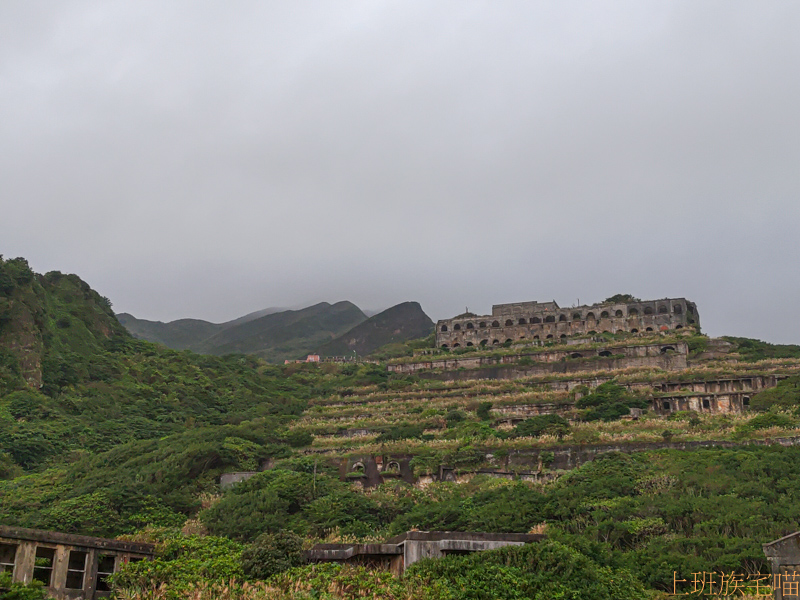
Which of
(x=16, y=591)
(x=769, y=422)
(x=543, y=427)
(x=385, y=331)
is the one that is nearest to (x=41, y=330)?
(x=543, y=427)

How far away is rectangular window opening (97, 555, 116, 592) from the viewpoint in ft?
57.5

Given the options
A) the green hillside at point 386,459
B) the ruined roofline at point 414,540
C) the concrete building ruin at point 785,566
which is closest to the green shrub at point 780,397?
the green hillside at point 386,459

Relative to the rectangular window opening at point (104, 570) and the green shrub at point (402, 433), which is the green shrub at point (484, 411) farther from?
the rectangular window opening at point (104, 570)

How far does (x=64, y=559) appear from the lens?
16.7m

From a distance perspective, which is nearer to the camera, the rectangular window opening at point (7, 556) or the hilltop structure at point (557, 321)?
the rectangular window opening at point (7, 556)

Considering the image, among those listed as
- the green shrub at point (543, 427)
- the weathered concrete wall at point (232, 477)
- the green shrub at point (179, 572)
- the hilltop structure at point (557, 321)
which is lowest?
the green shrub at point (179, 572)

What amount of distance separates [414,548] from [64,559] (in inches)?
309

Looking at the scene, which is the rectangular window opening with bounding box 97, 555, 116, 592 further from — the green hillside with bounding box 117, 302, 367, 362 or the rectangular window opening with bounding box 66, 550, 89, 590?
the green hillside with bounding box 117, 302, 367, 362

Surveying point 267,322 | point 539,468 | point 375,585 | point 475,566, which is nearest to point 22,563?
point 375,585

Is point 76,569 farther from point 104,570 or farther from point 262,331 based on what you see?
point 262,331

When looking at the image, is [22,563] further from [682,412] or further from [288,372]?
[288,372]

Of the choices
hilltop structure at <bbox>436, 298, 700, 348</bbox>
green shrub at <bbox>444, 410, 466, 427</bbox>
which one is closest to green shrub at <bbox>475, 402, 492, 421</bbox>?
green shrub at <bbox>444, 410, 466, 427</bbox>

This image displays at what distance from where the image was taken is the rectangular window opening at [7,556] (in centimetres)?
1557

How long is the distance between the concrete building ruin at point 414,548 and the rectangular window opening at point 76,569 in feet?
17.0
